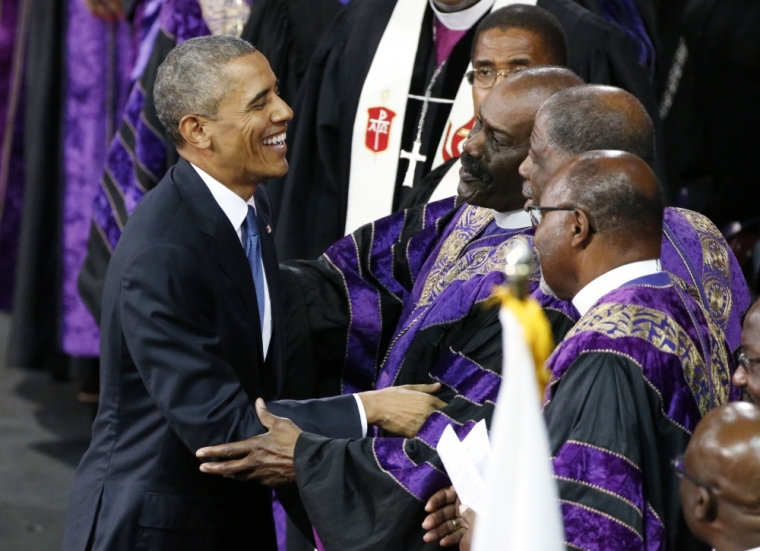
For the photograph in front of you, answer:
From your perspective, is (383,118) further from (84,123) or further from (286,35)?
(84,123)

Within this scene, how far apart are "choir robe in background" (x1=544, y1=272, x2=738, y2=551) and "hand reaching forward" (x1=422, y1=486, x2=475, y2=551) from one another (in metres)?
0.48

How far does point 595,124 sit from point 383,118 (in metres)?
2.11

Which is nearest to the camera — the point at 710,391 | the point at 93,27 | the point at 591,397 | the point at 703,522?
the point at 703,522

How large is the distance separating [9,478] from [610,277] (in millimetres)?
3685

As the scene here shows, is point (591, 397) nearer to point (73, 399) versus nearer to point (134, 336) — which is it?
point (134, 336)

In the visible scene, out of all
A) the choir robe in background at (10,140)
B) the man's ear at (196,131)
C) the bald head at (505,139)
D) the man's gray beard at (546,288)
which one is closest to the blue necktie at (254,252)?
the man's ear at (196,131)

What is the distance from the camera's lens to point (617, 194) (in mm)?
2707

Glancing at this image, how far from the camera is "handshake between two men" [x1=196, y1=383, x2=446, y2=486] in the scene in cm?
315

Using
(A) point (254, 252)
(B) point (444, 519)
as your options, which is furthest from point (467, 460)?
(A) point (254, 252)

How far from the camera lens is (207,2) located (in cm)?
562

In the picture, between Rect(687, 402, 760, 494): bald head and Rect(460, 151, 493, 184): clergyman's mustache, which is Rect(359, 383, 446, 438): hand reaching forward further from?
Rect(687, 402, 760, 494): bald head

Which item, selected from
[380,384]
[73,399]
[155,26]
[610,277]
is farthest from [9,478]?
[610,277]

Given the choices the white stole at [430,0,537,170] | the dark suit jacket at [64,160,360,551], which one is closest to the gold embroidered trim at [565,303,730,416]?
the dark suit jacket at [64,160,360,551]

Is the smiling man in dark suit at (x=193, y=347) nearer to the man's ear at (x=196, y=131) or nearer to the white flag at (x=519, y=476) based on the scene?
the man's ear at (x=196, y=131)
